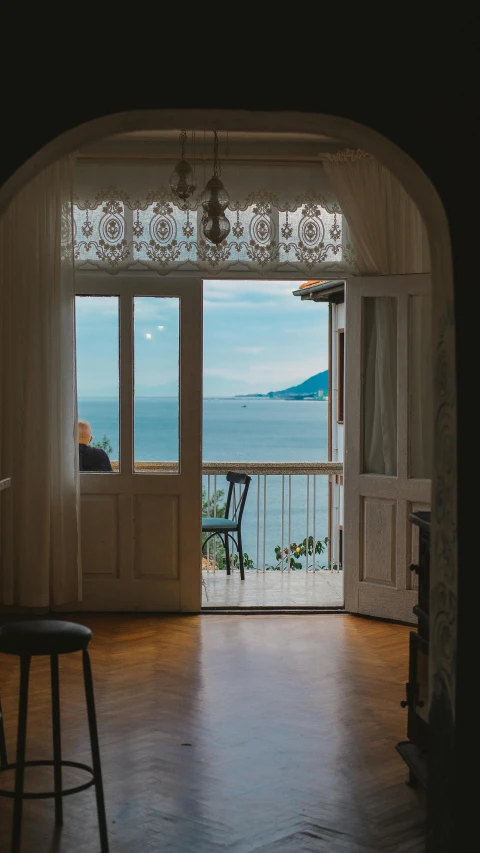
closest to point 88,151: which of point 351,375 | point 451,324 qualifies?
point 351,375

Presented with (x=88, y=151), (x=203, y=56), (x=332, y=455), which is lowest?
(x=332, y=455)

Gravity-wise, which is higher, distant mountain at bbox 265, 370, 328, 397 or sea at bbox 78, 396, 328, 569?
distant mountain at bbox 265, 370, 328, 397

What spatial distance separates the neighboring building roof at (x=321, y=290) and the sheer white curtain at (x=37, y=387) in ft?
11.6

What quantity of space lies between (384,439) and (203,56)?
4.37 metres

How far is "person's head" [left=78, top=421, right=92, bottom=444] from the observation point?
640cm

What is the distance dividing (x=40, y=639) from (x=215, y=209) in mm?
2949

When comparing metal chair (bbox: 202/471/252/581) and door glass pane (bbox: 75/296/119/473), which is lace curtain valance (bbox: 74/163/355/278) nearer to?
door glass pane (bbox: 75/296/119/473)

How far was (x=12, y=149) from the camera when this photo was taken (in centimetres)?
227

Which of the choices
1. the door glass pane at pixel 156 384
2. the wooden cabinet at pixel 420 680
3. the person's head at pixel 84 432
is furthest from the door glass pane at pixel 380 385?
the wooden cabinet at pixel 420 680

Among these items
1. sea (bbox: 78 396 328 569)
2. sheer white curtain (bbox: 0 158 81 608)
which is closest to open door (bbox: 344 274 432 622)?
sheer white curtain (bbox: 0 158 81 608)

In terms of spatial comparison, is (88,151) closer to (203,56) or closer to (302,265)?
(302,265)

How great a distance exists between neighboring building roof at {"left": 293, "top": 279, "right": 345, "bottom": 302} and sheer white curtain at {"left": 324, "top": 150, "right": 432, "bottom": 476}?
2627 millimetres

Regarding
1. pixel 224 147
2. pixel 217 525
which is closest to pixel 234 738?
pixel 217 525

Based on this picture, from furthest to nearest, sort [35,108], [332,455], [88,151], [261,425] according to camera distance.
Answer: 1. [261,425]
2. [332,455]
3. [88,151]
4. [35,108]
